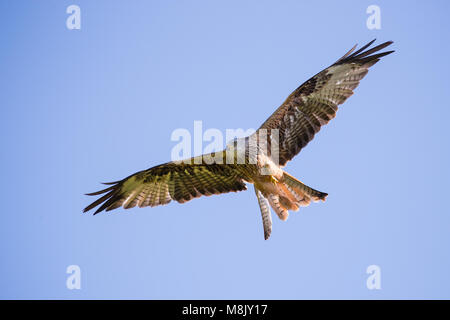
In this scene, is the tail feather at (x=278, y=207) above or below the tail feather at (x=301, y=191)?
below

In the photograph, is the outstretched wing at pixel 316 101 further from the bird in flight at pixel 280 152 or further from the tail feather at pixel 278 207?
the tail feather at pixel 278 207

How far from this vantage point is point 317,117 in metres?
7.43

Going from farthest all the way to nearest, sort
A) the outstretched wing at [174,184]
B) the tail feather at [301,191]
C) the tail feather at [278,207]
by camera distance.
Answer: the outstretched wing at [174,184] < the tail feather at [278,207] < the tail feather at [301,191]

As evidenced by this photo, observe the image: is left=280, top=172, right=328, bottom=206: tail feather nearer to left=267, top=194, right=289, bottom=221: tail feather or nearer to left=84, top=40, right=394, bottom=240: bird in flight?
left=84, top=40, right=394, bottom=240: bird in flight

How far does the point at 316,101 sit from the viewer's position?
745 cm

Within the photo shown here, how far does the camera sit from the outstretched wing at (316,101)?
7355 millimetres

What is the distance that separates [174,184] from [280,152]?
Answer: 1736 mm

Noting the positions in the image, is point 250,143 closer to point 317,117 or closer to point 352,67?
point 317,117

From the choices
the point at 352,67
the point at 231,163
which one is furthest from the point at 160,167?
the point at 352,67

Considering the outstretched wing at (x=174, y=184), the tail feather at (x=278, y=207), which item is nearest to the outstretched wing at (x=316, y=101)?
the tail feather at (x=278, y=207)

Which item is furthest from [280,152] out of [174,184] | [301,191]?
[174,184]

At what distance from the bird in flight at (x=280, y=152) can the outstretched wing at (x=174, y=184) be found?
0.05 feet

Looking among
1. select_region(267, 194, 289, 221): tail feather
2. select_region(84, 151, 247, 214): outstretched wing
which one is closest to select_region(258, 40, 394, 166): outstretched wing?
select_region(267, 194, 289, 221): tail feather
